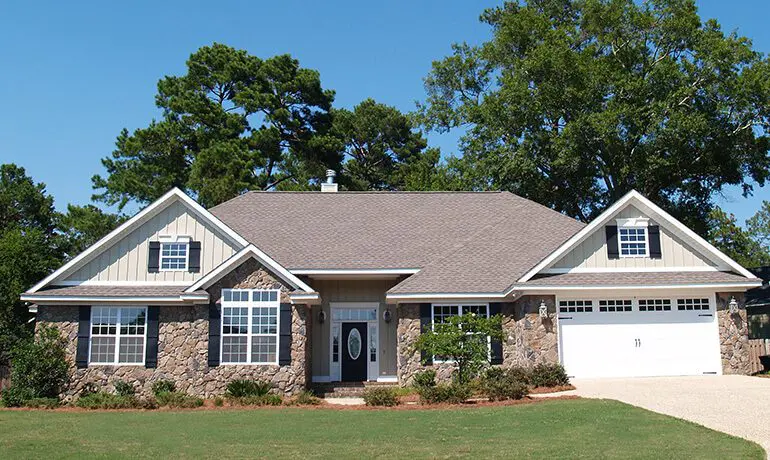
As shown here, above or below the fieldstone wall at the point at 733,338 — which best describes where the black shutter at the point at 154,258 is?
above

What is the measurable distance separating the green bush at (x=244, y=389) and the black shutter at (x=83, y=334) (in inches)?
165

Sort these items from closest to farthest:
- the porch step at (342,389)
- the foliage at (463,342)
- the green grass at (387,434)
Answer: the green grass at (387,434) → the foliage at (463,342) → the porch step at (342,389)

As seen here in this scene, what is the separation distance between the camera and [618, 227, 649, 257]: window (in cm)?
2153

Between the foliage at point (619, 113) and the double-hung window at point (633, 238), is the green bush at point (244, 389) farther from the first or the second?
the foliage at point (619, 113)

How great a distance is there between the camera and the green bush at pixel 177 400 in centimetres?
1828

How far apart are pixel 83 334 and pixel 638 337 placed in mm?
15493

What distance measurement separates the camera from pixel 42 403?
18969 millimetres

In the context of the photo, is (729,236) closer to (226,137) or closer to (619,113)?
(619,113)

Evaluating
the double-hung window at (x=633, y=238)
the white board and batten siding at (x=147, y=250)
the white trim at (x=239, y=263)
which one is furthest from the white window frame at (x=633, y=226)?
the white board and batten siding at (x=147, y=250)

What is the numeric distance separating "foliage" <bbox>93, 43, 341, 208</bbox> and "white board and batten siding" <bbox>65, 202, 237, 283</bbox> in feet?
50.8

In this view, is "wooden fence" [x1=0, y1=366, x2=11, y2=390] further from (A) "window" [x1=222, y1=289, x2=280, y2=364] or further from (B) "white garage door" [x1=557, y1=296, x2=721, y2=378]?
(B) "white garage door" [x1=557, y1=296, x2=721, y2=378]

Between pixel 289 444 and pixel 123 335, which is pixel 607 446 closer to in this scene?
pixel 289 444

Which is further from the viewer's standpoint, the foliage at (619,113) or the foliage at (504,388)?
the foliage at (619,113)

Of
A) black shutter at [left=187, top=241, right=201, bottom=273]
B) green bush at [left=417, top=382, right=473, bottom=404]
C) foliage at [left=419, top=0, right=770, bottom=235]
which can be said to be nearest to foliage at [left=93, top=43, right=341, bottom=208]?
foliage at [left=419, top=0, right=770, bottom=235]
